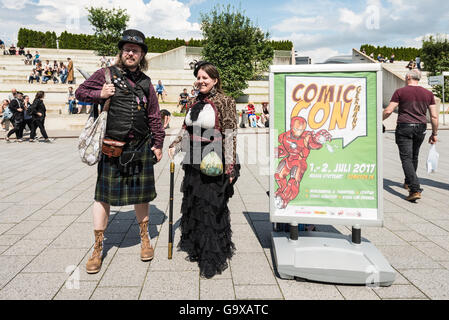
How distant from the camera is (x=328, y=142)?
291 centimetres

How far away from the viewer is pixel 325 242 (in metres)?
3.08

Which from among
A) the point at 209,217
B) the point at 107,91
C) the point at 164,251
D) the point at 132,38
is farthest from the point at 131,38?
the point at 164,251

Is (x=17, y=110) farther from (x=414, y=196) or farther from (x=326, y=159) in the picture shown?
(x=414, y=196)

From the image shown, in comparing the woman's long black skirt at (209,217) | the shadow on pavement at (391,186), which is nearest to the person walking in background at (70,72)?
the shadow on pavement at (391,186)

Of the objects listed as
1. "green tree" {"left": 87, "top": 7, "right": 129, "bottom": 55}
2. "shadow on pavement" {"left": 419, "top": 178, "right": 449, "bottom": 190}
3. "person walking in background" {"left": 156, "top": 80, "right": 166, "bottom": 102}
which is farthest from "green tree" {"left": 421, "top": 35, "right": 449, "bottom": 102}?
"green tree" {"left": 87, "top": 7, "right": 129, "bottom": 55}

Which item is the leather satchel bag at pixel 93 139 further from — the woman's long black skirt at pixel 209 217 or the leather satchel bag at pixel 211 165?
the leather satchel bag at pixel 211 165

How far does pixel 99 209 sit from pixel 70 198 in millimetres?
2768

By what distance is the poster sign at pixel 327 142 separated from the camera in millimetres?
2832

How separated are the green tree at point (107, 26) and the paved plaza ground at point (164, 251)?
123 feet

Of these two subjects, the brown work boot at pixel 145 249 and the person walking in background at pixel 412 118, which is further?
the person walking in background at pixel 412 118

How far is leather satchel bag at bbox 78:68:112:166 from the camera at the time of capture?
2.81 meters

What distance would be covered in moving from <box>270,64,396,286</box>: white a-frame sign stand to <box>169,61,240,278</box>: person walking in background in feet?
1.33

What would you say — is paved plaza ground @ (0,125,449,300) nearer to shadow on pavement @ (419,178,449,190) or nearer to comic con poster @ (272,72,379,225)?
shadow on pavement @ (419,178,449,190)
